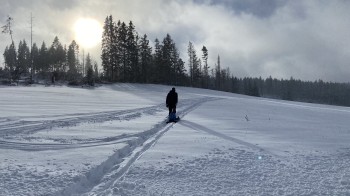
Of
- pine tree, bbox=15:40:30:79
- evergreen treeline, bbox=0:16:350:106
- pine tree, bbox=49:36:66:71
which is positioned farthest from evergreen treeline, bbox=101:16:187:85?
pine tree, bbox=15:40:30:79

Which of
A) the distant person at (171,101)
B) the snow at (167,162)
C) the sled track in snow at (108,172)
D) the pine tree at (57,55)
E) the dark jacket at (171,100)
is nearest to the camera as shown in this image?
the sled track in snow at (108,172)

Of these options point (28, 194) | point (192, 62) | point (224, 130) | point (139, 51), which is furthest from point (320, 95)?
point (28, 194)

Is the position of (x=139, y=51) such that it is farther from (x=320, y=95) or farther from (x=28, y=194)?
(x=320, y=95)

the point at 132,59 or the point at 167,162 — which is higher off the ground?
the point at 132,59

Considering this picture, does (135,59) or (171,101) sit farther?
(135,59)

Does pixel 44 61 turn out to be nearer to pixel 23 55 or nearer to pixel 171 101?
pixel 23 55

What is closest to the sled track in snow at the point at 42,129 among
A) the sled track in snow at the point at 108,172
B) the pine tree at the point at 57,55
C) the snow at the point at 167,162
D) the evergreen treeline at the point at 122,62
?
the snow at the point at 167,162

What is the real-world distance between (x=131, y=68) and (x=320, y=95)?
12335 cm

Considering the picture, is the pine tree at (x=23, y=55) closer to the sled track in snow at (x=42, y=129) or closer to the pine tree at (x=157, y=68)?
the pine tree at (x=157, y=68)

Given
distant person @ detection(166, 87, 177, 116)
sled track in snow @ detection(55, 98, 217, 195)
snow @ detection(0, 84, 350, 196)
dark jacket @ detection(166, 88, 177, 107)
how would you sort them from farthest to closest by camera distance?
dark jacket @ detection(166, 88, 177, 107) → distant person @ detection(166, 87, 177, 116) → snow @ detection(0, 84, 350, 196) → sled track in snow @ detection(55, 98, 217, 195)

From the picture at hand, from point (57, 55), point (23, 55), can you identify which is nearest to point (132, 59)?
point (57, 55)

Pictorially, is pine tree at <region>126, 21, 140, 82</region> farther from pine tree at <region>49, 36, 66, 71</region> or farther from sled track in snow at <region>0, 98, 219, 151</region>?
sled track in snow at <region>0, 98, 219, 151</region>

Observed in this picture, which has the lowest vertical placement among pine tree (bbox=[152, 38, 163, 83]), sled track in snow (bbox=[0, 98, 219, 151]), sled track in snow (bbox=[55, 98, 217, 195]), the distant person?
sled track in snow (bbox=[55, 98, 217, 195])

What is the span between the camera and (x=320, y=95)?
168875 millimetres
